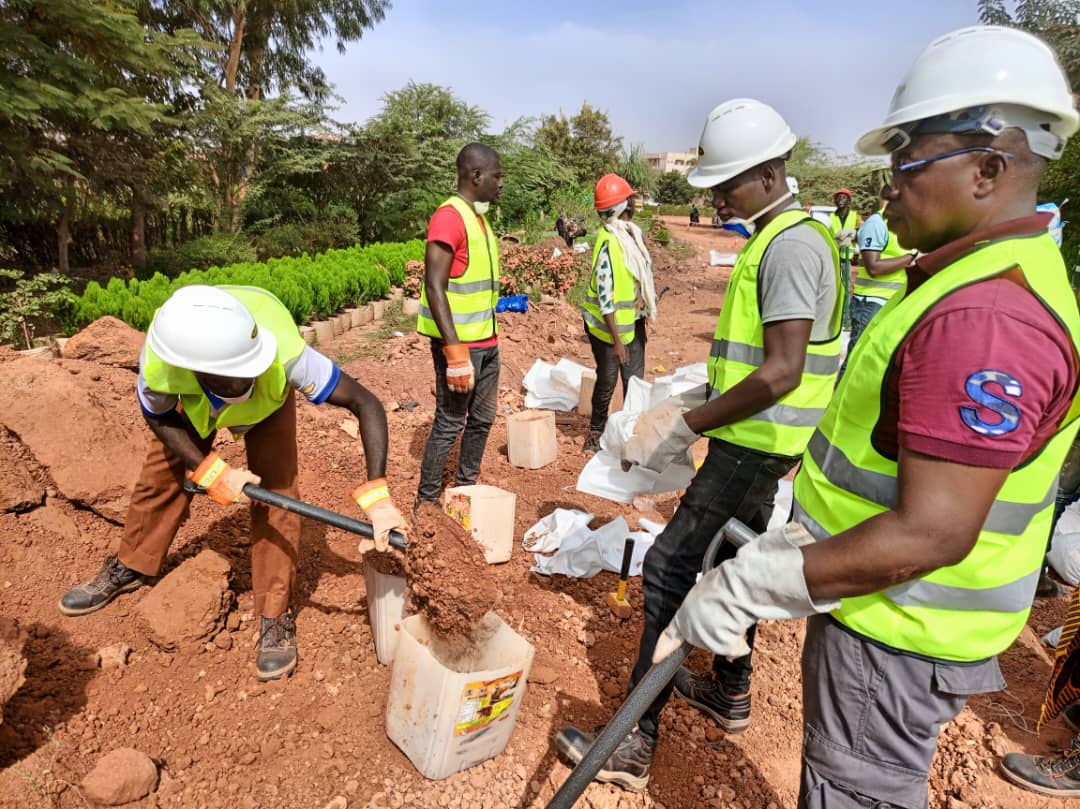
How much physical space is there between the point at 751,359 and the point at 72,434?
3390mm

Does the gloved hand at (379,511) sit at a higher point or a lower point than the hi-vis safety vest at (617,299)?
lower

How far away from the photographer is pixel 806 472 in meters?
1.29

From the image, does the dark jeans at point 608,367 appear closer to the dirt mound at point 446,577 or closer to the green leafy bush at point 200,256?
the dirt mound at point 446,577

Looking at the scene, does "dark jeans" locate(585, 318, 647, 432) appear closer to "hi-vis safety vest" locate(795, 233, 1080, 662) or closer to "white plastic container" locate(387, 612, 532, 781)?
"white plastic container" locate(387, 612, 532, 781)

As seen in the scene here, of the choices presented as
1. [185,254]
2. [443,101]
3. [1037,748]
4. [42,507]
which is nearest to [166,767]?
[42,507]

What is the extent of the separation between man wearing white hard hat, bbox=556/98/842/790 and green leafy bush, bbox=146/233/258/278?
9371 mm

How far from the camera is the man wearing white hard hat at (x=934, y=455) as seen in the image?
91cm

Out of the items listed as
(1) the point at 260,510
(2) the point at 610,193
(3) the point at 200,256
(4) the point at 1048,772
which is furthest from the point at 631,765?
(3) the point at 200,256

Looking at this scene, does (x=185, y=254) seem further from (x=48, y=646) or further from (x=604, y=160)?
(x=604, y=160)

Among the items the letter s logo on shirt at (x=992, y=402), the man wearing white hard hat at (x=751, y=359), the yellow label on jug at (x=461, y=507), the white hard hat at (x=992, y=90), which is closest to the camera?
the letter s logo on shirt at (x=992, y=402)

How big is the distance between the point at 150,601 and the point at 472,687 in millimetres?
1589

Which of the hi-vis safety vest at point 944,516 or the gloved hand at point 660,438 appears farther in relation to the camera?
the gloved hand at point 660,438

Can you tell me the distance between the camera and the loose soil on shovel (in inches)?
79.0

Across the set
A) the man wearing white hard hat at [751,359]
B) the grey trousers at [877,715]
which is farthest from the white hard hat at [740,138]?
the grey trousers at [877,715]
